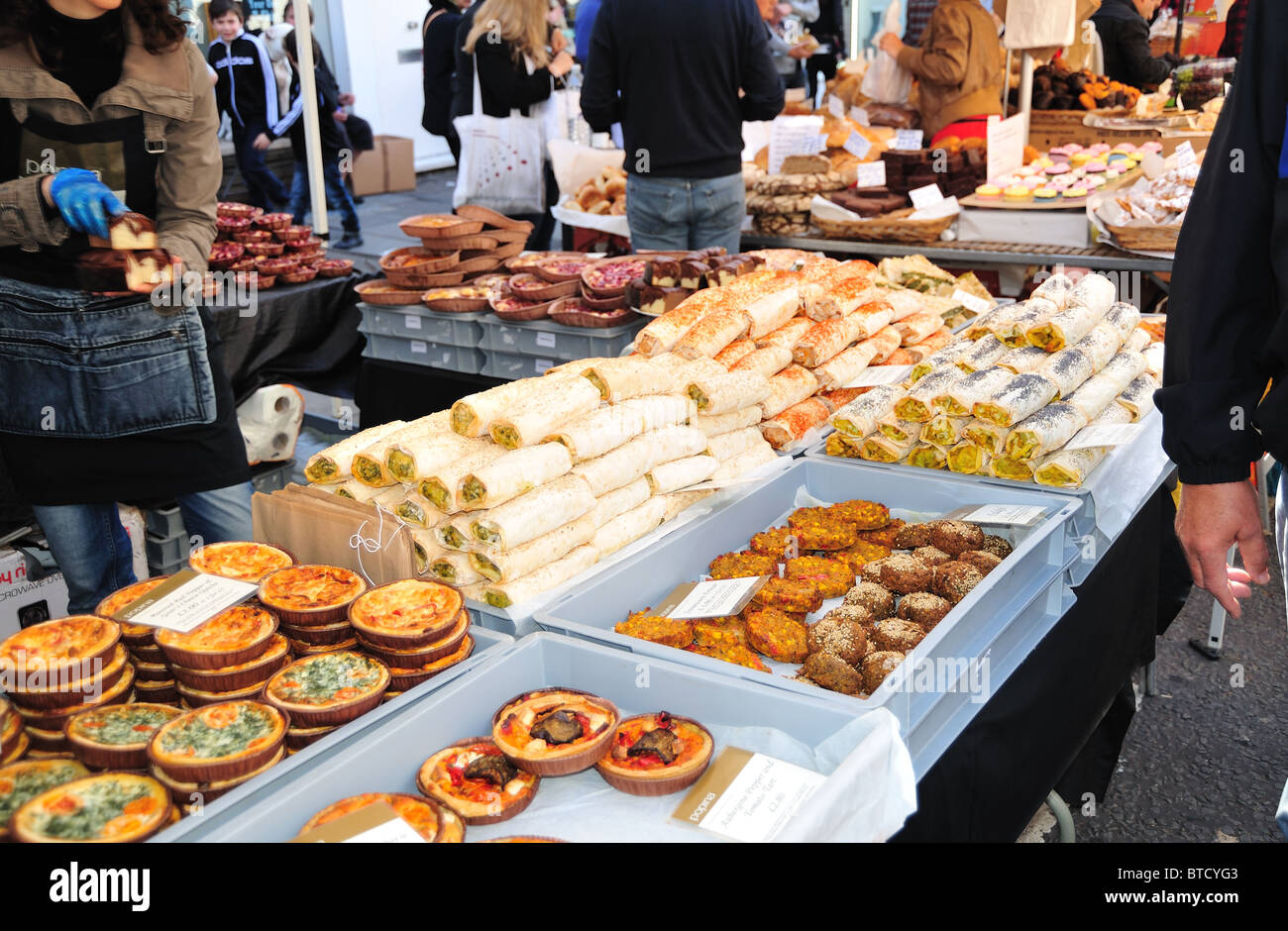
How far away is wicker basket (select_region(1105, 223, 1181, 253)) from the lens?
4.91m

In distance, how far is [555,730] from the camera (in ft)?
5.55

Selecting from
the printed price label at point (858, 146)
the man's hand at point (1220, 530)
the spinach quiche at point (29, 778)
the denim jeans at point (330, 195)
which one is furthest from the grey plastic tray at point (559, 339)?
the denim jeans at point (330, 195)

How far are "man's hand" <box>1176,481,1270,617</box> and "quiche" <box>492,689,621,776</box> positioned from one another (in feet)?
3.21

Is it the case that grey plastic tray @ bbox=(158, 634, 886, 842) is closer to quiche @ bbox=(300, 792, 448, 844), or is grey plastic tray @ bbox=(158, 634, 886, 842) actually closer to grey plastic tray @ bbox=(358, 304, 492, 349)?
quiche @ bbox=(300, 792, 448, 844)

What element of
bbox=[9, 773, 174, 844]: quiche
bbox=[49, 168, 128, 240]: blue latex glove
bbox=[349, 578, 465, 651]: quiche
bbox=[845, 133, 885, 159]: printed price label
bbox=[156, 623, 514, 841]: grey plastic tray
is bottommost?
bbox=[156, 623, 514, 841]: grey plastic tray

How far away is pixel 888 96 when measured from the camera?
6902 mm

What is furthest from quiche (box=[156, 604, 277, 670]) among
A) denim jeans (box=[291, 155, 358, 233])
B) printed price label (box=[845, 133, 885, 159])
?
denim jeans (box=[291, 155, 358, 233])

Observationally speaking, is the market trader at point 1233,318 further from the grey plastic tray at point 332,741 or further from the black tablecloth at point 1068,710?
the grey plastic tray at point 332,741

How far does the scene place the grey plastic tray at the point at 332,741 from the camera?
142cm

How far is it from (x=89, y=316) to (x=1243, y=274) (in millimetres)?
2377

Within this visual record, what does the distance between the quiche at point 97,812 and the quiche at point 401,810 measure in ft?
0.65

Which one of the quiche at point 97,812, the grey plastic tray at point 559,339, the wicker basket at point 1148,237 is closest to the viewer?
the quiche at point 97,812

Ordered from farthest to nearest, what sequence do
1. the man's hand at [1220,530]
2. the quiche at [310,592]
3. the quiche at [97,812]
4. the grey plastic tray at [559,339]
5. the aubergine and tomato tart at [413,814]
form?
the grey plastic tray at [559,339] → the quiche at [310,592] → the man's hand at [1220,530] → the aubergine and tomato tart at [413,814] → the quiche at [97,812]

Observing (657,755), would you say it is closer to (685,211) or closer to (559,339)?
(559,339)
